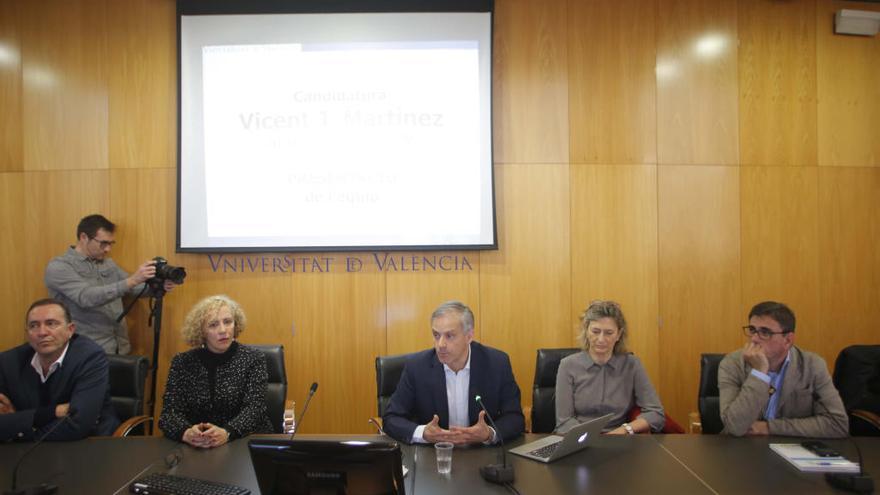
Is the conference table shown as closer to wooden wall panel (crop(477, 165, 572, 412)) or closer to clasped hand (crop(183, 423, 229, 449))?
clasped hand (crop(183, 423, 229, 449))

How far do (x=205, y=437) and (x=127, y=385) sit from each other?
113 cm

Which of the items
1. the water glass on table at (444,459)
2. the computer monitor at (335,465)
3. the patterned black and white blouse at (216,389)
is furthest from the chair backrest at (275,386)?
the computer monitor at (335,465)

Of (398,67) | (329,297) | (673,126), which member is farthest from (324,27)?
(673,126)

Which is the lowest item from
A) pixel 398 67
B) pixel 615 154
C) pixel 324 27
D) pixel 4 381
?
pixel 4 381

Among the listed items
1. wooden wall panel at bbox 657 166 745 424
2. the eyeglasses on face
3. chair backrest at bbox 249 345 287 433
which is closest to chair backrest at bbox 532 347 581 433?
chair backrest at bbox 249 345 287 433

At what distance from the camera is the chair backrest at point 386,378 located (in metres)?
2.99

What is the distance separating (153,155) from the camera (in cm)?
420

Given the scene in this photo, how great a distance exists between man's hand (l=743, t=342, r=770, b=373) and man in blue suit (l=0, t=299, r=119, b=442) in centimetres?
294

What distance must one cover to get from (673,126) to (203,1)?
350 centimetres

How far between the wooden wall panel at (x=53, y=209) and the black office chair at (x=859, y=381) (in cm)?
491

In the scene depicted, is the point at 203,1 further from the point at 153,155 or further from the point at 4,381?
the point at 4,381

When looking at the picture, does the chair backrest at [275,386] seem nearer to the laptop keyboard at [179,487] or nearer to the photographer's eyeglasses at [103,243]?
the laptop keyboard at [179,487]

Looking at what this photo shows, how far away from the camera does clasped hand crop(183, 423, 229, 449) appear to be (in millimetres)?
2277

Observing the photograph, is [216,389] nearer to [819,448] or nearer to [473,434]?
[473,434]
